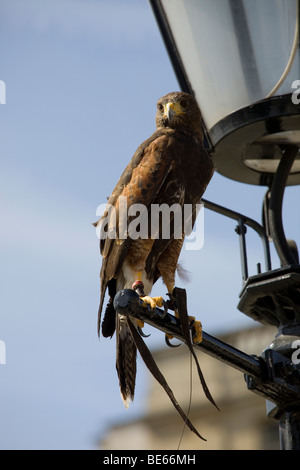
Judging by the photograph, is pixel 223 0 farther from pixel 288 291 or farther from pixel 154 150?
pixel 288 291

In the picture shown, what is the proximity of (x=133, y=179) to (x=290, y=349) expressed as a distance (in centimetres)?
132

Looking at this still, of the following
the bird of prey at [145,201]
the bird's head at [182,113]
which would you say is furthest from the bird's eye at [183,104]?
the bird of prey at [145,201]

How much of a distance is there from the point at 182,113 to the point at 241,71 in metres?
0.62

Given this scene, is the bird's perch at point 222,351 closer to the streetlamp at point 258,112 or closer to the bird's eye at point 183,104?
the streetlamp at point 258,112

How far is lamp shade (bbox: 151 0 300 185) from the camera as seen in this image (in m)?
3.74

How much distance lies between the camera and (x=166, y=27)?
418cm

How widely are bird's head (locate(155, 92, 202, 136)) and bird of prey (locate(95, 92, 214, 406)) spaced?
3.5 inches

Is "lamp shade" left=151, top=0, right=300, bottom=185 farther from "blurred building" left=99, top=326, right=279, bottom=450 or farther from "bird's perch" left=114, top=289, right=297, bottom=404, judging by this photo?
"blurred building" left=99, top=326, right=279, bottom=450

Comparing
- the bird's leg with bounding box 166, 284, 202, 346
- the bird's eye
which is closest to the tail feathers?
the bird's leg with bounding box 166, 284, 202, 346

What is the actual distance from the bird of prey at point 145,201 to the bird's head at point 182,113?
3.5 inches

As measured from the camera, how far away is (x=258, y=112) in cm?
369

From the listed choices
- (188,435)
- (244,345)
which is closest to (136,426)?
(188,435)

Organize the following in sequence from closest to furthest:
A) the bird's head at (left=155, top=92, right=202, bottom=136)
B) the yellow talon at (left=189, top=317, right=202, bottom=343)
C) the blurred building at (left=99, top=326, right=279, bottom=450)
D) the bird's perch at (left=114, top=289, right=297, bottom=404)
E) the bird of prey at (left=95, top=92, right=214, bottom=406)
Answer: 1. the bird's perch at (left=114, top=289, right=297, bottom=404)
2. the yellow talon at (left=189, top=317, right=202, bottom=343)
3. the bird of prey at (left=95, top=92, right=214, bottom=406)
4. the bird's head at (left=155, top=92, right=202, bottom=136)
5. the blurred building at (left=99, top=326, right=279, bottom=450)

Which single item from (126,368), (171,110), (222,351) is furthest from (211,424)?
(222,351)
